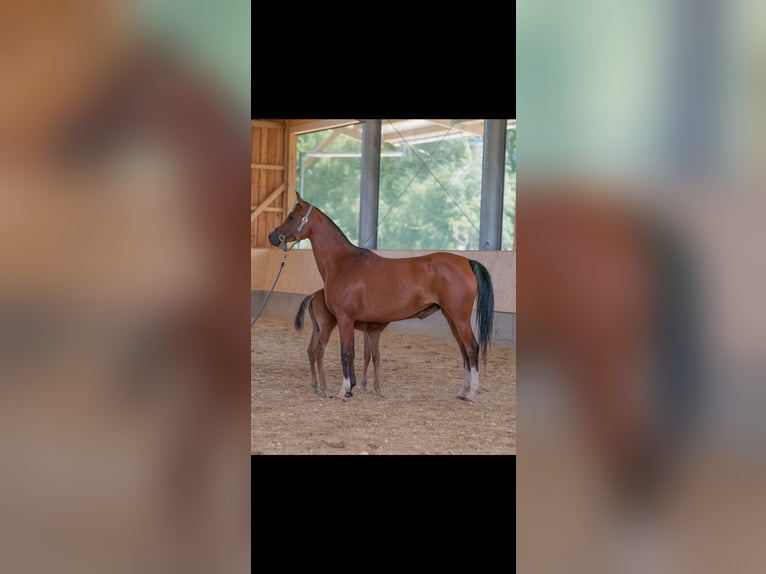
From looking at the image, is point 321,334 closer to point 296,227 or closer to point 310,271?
point 296,227

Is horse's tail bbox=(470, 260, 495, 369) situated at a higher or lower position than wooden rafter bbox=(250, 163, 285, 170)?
lower

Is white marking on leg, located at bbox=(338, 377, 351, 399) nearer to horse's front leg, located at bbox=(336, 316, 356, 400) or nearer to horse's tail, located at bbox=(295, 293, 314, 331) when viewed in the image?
horse's front leg, located at bbox=(336, 316, 356, 400)

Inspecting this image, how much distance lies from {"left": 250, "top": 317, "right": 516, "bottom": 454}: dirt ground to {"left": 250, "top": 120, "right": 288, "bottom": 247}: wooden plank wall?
5513 millimetres

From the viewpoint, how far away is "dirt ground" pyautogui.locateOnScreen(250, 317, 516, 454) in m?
4.10

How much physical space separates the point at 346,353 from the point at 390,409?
0.61m

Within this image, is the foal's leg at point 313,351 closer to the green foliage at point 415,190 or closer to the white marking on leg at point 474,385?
the white marking on leg at point 474,385

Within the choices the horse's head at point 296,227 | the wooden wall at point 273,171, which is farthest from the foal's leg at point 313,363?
the wooden wall at point 273,171

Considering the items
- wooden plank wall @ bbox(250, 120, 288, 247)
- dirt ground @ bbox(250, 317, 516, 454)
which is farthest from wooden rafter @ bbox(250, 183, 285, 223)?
dirt ground @ bbox(250, 317, 516, 454)

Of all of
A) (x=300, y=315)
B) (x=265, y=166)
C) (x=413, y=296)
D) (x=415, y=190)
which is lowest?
(x=300, y=315)

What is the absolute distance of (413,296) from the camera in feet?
18.1
